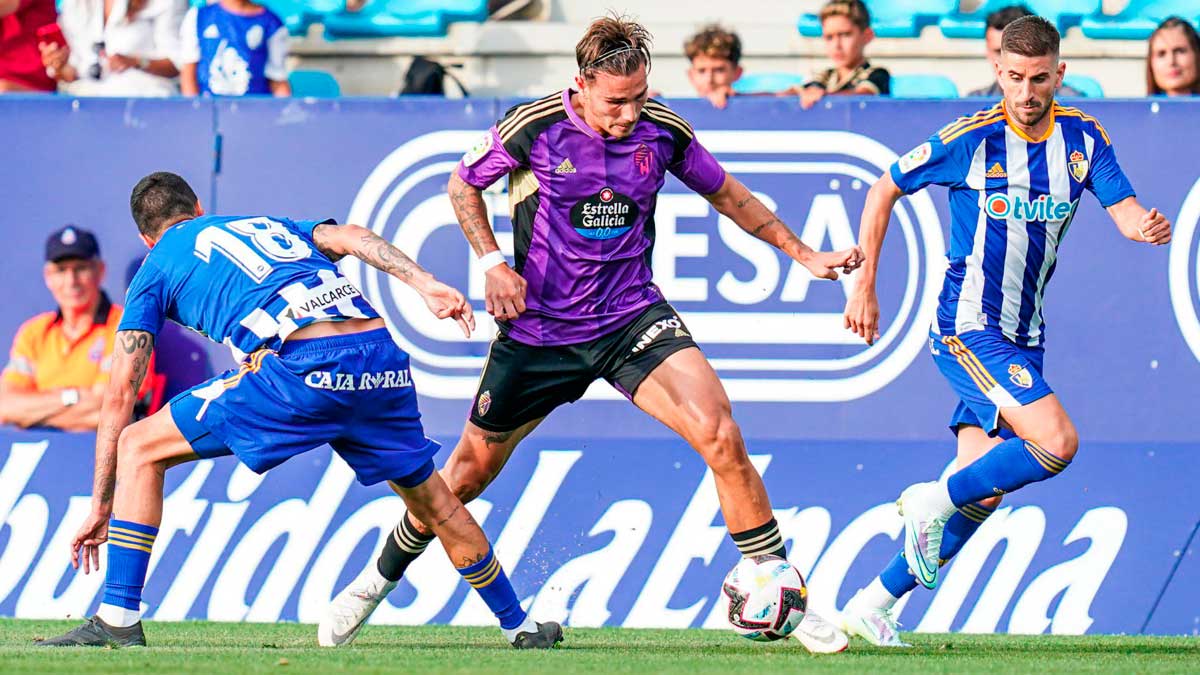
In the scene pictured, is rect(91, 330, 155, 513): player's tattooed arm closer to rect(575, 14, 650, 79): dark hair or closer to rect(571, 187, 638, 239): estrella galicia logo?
rect(571, 187, 638, 239): estrella galicia logo

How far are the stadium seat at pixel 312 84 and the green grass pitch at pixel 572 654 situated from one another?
4100mm

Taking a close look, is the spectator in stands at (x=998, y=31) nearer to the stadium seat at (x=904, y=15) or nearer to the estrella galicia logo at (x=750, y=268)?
the stadium seat at (x=904, y=15)

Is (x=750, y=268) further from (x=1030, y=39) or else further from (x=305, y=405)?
(x=305, y=405)

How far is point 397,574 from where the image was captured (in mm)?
7281

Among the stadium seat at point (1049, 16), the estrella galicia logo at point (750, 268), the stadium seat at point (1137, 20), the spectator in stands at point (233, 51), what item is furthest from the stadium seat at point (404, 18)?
the stadium seat at point (1137, 20)

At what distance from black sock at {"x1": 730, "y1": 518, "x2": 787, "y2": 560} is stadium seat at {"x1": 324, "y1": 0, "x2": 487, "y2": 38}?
18.4 ft

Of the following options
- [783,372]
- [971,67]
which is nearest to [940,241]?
[783,372]

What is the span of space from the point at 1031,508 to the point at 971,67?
3663mm

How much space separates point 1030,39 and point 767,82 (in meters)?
4.03

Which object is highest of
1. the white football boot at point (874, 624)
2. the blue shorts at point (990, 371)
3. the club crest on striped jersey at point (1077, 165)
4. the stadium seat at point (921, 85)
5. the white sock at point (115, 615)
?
the club crest on striped jersey at point (1077, 165)

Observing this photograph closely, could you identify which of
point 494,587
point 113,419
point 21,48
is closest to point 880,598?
point 494,587

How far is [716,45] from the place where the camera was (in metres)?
9.71

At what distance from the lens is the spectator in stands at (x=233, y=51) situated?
10.2 m

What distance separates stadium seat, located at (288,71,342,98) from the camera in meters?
11.1
